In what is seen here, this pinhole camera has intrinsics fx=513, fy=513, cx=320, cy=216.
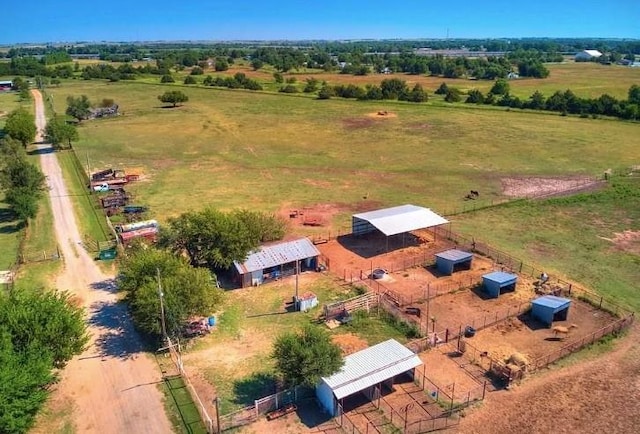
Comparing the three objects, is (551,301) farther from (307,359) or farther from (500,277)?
(307,359)

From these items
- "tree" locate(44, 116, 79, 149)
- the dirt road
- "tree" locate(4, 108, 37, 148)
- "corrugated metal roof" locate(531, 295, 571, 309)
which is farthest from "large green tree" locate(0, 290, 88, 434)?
"tree" locate(4, 108, 37, 148)

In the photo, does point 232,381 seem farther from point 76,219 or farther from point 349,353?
point 76,219

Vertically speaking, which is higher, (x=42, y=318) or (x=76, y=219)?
(x=42, y=318)

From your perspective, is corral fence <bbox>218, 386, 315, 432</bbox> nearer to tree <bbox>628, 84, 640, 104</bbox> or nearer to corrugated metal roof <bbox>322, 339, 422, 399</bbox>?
corrugated metal roof <bbox>322, 339, 422, 399</bbox>

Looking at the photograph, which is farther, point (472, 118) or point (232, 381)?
point (472, 118)

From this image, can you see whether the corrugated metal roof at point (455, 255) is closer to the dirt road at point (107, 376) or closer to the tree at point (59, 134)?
the dirt road at point (107, 376)

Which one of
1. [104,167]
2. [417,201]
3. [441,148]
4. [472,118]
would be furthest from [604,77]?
[104,167]

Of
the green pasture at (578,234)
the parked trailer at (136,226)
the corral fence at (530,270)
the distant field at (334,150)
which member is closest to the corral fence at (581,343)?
the corral fence at (530,270)

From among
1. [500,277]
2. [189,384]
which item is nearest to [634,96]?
[500,277]
